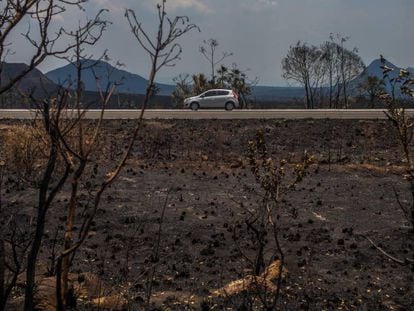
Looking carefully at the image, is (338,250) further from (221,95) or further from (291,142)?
(221,95)

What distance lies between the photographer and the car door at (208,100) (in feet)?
106

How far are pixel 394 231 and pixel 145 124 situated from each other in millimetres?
11479

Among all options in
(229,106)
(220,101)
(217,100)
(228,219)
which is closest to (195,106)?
(217,100)

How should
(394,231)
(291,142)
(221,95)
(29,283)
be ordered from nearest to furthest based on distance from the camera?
(29,283) < (394,231) < (291,142) < (221,95)

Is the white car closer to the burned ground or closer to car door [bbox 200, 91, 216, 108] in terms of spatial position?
car door [bbox 200, 91, 216, 108]

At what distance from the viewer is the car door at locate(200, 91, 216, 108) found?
32.2 metres

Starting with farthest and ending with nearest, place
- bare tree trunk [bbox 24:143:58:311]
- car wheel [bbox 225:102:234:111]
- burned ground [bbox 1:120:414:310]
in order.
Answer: car wheel [bbox 225:102:234:111]
burned ground [bbox 1:120:414:310]
bare tree trunk [bbox 24:143:58:311]

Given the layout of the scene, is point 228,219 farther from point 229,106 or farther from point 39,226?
point 229,106

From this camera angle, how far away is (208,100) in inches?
1272

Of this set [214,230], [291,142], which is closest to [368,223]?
[214,230]

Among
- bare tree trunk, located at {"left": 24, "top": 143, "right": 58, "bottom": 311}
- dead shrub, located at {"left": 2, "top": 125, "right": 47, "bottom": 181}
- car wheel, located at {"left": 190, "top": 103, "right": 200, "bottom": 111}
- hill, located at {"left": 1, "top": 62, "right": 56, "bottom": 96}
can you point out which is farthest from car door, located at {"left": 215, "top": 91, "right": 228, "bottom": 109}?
bare tree trunk, located at {"left": 24, "top": 143, "right": 58, "bottom": 311}

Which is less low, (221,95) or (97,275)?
(221,95)

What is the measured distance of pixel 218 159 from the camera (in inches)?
648

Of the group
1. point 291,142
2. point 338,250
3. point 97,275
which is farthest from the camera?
point 291,142
